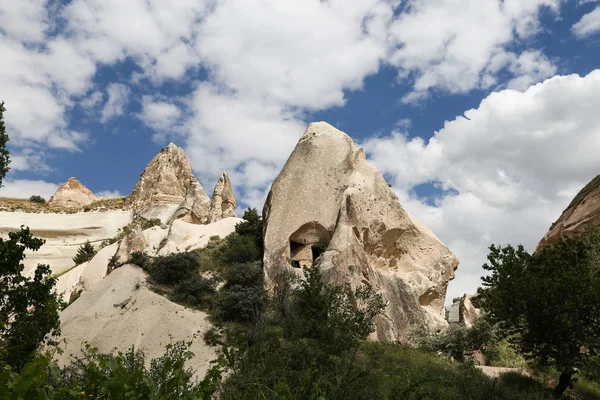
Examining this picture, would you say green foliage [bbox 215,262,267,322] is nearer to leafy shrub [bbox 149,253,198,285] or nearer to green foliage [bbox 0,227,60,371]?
leafy shrub [bbox 149,253,198,285]

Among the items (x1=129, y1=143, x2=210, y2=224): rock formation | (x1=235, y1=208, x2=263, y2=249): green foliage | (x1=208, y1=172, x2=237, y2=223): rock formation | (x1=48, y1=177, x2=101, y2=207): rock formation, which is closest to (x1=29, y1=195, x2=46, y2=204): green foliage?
(x1=48, y1=177, x2=101, y2=207): rock formation

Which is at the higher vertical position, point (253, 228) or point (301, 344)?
point (253, 228)

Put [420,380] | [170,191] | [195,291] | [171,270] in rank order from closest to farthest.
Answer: [420,380] < [195,291] < [171,270] < [170,191]

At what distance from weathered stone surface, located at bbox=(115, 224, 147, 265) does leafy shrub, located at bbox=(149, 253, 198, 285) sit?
9.18 feet

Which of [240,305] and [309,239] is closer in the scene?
[240,305]

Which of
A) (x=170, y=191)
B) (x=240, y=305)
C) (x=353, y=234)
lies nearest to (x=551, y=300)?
(x=353, y=234)

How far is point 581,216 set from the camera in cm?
2519

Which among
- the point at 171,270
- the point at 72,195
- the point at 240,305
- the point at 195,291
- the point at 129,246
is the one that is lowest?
the point at 240,305

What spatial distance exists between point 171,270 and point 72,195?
5247cm

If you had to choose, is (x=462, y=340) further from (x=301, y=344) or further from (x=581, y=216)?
(x=301, y=344)

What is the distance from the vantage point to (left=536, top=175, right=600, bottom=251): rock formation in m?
24.3

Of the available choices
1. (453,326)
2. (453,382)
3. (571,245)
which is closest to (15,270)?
(453,382)

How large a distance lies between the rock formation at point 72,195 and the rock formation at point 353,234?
4940 cm

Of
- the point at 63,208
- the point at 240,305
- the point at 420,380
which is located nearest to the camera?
the point at 420,380
